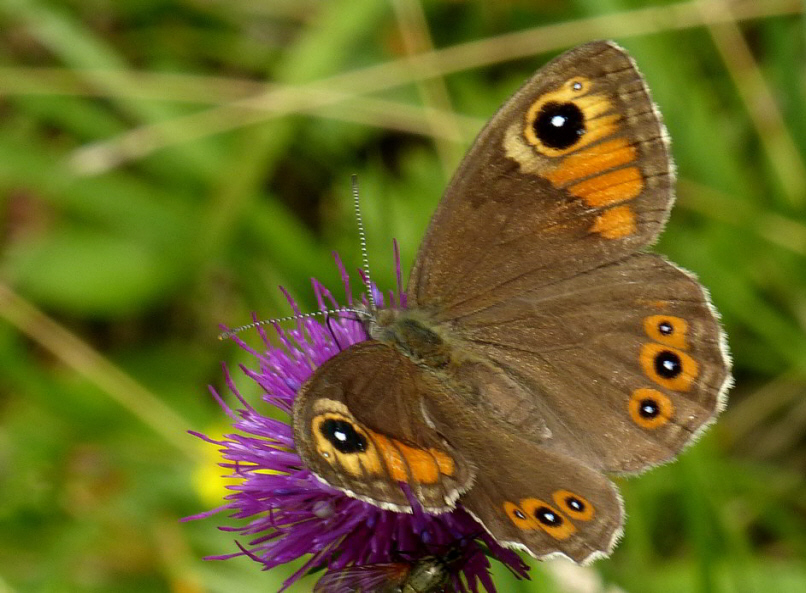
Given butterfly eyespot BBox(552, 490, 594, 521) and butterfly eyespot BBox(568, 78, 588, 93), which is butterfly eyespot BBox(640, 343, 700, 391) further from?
butterfly eyespot BBox(568, 78, 588, 93)

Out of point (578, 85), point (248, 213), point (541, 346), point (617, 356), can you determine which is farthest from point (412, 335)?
point (248, 213)

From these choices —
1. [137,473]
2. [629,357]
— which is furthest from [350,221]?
[629,357]

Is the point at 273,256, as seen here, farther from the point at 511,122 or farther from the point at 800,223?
the point at 800,223

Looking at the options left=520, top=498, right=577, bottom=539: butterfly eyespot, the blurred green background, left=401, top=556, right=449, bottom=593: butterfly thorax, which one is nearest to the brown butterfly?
left=520, top=498, right=577, bottom=539: butterfly eyespot

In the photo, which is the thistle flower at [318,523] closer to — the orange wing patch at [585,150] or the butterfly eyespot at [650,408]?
the butterfly eyespot at [650,408]

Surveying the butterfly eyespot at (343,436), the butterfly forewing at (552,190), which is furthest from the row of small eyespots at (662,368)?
the butterfly eyespot at (343,436)

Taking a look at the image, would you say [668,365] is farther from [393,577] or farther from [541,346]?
[393,577]

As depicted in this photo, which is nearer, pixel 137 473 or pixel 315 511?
pixel 315 511
